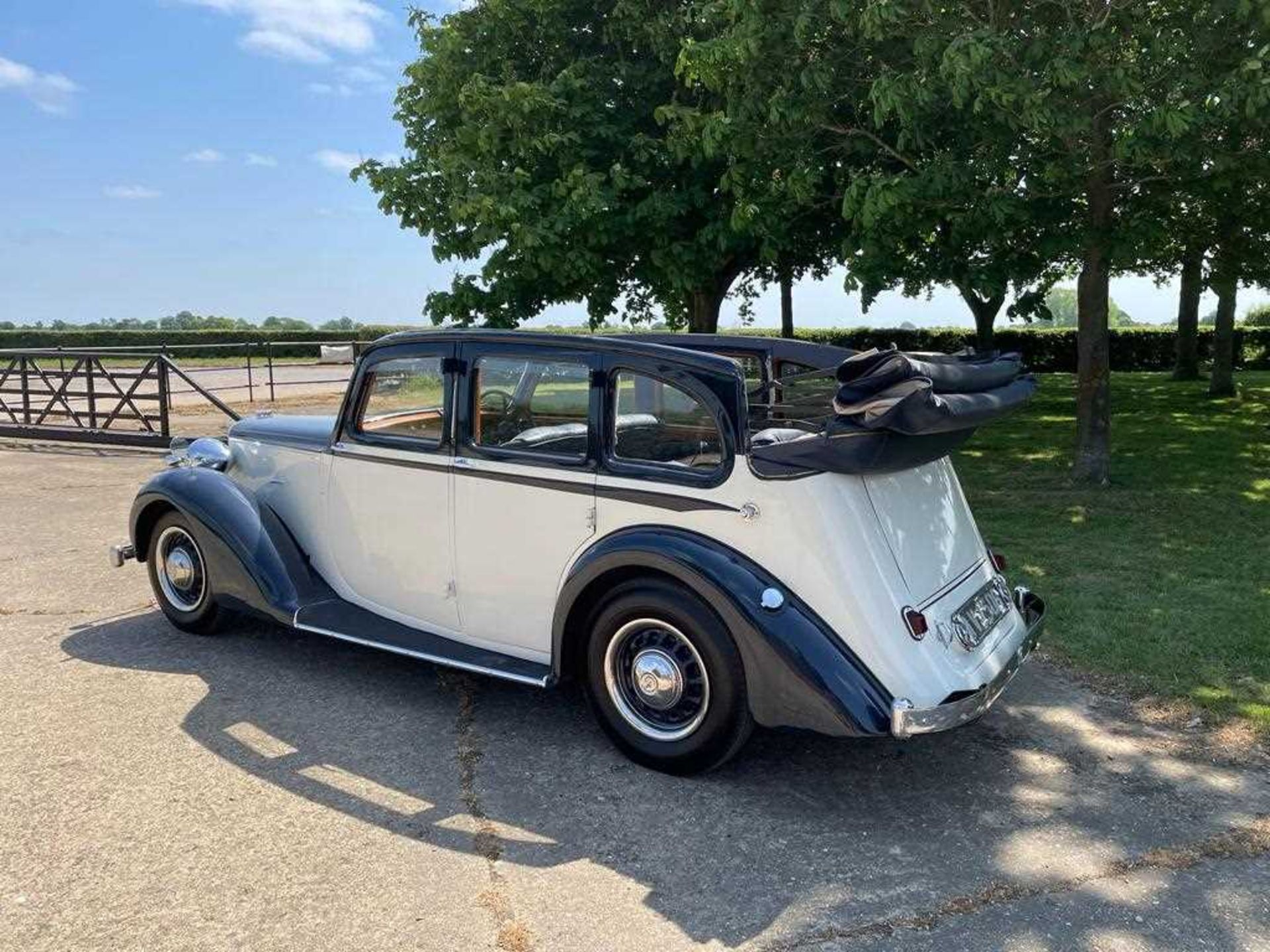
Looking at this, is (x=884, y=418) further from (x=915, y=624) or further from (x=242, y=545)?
(x=242, y=545)

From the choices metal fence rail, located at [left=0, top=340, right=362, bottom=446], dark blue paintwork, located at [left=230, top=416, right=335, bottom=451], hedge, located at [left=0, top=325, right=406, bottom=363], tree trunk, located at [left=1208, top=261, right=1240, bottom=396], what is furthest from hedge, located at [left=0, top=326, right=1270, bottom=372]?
dark blue paintwork, located at [left=230, top=416, right=335, bottom=451]

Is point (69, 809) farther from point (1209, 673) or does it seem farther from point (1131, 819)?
point (1209, 673)

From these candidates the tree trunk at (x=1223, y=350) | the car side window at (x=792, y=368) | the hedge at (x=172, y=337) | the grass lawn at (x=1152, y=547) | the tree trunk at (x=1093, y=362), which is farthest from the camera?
the hedge at (x=172, y=337)

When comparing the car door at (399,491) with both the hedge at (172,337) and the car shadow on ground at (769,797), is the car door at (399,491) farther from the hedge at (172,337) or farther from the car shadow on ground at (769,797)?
the hedge at (172,337)

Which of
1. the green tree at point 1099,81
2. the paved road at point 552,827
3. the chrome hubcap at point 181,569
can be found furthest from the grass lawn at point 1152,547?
the chrome hubcap at point 181,569

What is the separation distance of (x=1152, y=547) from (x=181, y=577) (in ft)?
22.1

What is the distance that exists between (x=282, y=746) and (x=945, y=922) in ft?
8.89

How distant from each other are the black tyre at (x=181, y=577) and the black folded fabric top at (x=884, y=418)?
3.35m

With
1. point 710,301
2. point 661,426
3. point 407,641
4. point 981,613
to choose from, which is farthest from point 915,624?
point 710,301

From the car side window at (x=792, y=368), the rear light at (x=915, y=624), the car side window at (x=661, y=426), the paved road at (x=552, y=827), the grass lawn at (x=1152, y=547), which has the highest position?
the car side window at (x=792, y=368)

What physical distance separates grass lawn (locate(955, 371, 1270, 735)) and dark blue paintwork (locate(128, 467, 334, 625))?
4.01 meters

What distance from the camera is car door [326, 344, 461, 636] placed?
15.1 ft

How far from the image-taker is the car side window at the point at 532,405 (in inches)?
167

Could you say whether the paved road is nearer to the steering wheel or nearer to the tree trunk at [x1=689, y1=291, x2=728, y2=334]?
the steering wheel
